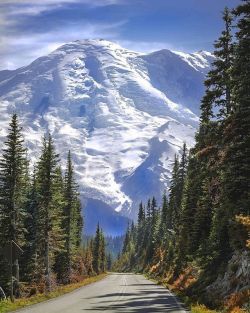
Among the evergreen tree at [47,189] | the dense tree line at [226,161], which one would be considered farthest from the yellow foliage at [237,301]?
the evergreen tree at [47,189]

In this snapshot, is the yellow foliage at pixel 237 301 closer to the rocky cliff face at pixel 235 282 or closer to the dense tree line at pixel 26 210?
the rocky cliff face at pixel 235 282

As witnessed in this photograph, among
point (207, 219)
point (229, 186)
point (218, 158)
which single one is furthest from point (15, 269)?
point (229, 186)

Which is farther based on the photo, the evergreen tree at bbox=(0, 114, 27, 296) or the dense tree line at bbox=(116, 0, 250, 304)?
the evergreen tree at bbox=(0, 114, 27, 296)

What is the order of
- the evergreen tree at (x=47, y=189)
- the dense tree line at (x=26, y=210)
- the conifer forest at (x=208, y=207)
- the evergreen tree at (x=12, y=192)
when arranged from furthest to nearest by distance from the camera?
the evergreen tree at (x=47, y=189) → the dense tree line at (x=26, y=210) → the evergreen tree at (x=12, y=192) → the conifer forest at (x=208, y=207)

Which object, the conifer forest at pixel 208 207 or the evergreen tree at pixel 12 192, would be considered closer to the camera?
the conifer forest at pixel 208 207

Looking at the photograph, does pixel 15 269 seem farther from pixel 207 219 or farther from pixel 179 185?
pixel 179 185

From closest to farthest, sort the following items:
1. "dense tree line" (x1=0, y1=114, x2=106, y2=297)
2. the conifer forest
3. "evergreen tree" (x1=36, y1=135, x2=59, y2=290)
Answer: the conifer forest
"dense tree line" (x1=0, y1=114, x2=106, y2=297)
"evergreen tree" (x1=36, y1=135, x2=59, y2=290)

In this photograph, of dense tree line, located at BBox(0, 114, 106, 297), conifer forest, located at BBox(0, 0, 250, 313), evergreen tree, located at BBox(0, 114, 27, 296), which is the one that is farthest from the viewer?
dense tree line, located at BBox(0, 114, 106, 297)

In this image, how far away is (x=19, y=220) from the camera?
5019 centimetres

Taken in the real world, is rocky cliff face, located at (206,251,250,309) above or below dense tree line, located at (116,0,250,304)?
below

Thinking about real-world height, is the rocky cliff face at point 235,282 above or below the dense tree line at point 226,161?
below

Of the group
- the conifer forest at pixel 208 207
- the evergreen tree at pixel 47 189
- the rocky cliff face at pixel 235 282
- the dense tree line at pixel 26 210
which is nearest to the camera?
the rocky cliff face at pixel 235 282

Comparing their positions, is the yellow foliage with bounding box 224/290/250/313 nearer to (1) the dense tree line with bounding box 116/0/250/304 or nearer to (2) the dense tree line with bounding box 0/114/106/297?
(1) the dense tree line with bounding box 116/0/250/304

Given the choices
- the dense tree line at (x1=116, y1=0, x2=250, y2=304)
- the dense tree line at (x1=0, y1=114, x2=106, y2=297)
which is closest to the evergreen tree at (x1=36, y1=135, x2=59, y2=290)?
the dense tree line at (x1=0, y1=114, x2=106, y2=297)
